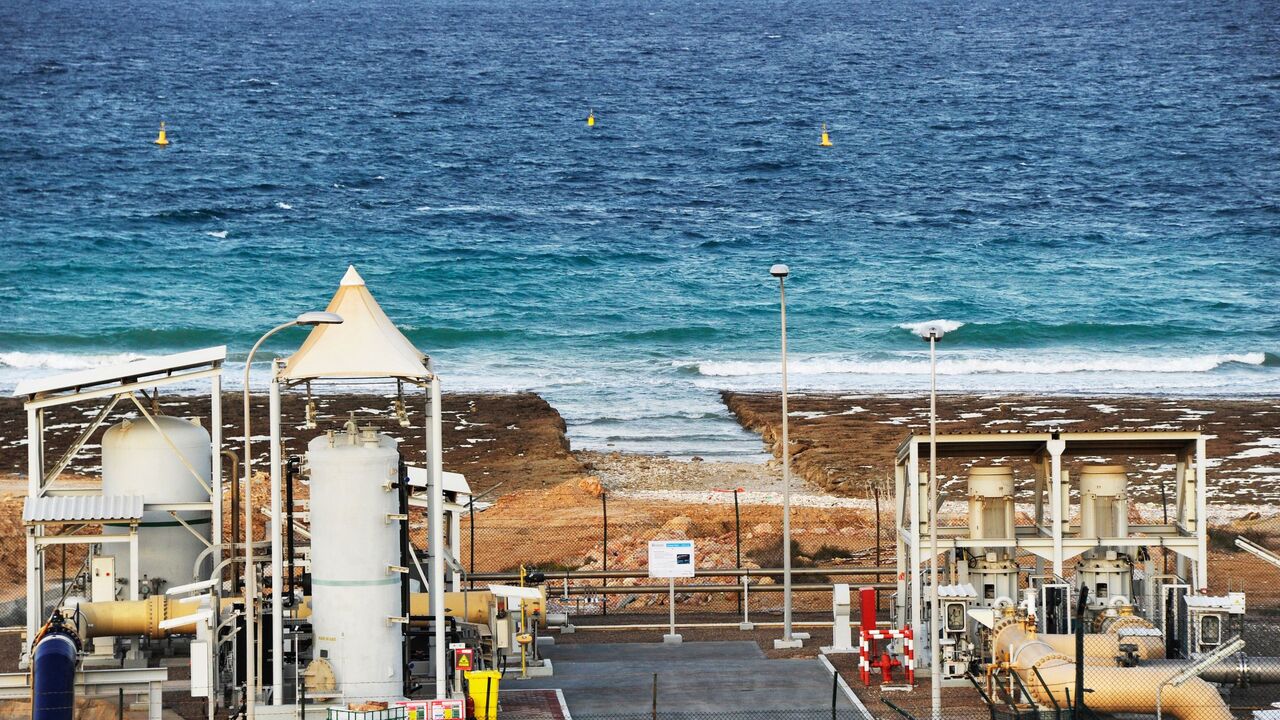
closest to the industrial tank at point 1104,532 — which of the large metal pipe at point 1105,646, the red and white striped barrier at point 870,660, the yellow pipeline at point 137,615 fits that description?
the large metal pipe at point 1105,646

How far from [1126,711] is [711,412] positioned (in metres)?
36.5

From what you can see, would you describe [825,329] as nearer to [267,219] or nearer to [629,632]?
[267,219]

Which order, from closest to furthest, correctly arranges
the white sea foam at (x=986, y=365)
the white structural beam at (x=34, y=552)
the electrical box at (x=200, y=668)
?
the electrical box at (x=200, y=668) < the white structural beam at (x=34, y=552) < the white sea foam at (x=986, y=365)

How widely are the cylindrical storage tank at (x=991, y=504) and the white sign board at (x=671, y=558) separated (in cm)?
511

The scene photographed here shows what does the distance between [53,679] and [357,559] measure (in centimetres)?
441

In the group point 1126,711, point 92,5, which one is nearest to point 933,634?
point 1126,711

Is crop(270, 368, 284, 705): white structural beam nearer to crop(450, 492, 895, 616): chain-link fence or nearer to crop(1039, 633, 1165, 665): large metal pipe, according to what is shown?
crop(450, 492, 895, 616): chain-link fence

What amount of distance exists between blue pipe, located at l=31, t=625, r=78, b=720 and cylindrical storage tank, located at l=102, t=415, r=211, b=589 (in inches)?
221

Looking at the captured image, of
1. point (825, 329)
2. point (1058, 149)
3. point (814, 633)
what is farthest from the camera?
point (1058, 149)

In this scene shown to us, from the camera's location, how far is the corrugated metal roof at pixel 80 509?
29.2 metres

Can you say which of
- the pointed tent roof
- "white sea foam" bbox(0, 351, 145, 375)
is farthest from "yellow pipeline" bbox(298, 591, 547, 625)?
"white sea foam" bbox(0, 351, 145, 375)

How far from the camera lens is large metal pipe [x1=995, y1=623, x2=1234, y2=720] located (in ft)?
81.8

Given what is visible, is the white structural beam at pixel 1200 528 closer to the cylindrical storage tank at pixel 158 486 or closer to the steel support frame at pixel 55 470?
the steel support frame at pixel 55 470

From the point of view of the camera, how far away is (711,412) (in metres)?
61.4
